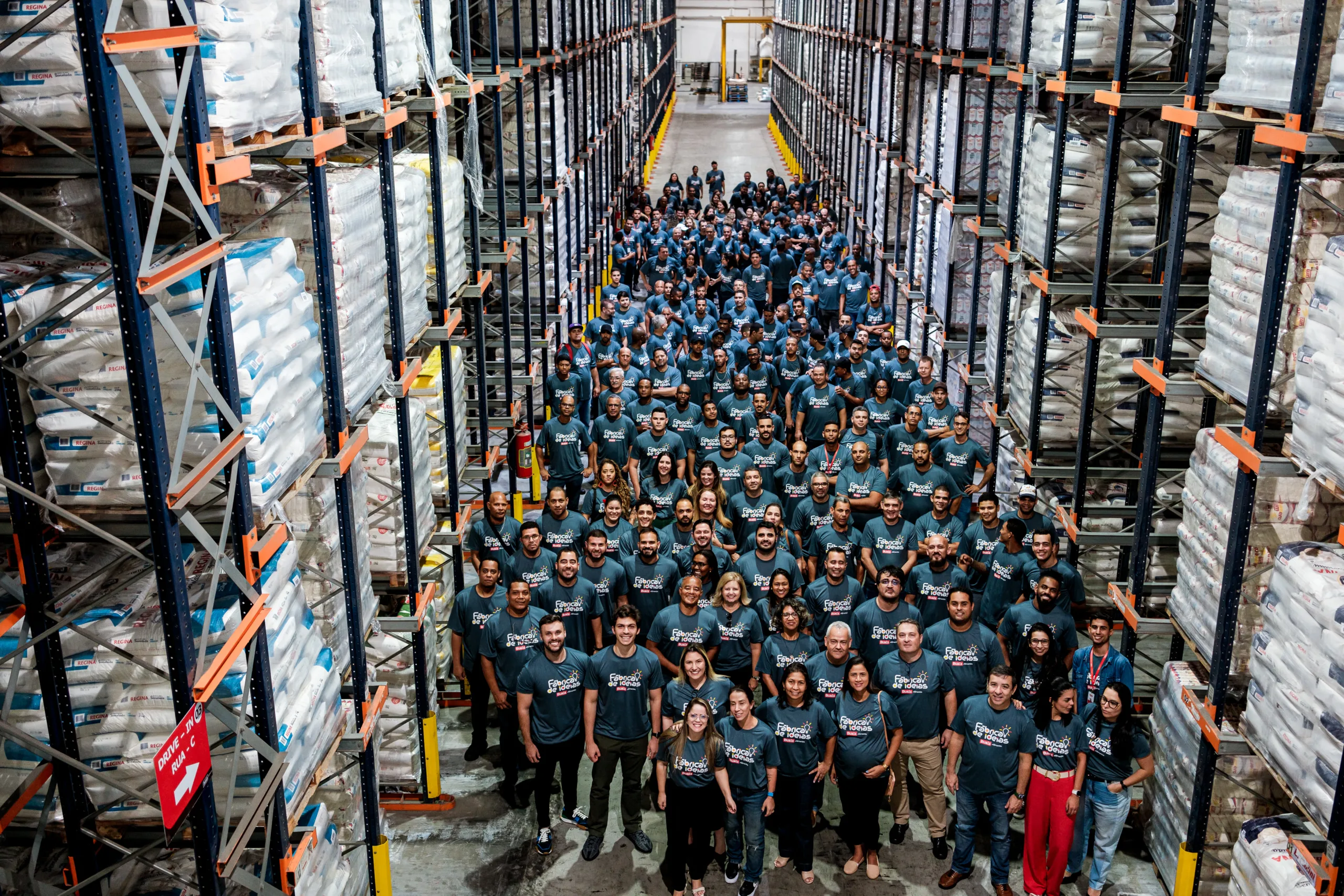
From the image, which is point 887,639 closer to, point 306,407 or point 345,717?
point 345,717

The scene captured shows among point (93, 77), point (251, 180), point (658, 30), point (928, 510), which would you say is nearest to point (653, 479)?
point (928, 510)

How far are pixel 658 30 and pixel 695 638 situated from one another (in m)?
43.6

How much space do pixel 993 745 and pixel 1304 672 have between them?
8.74 feet

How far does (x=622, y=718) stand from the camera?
9.59m

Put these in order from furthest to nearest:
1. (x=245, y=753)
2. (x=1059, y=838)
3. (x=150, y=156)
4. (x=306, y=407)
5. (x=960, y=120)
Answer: (x=960, y=120) < (x=1059, y=838) < (x=306, y=407) < (x=245, y=753) < (x=150, y=156)

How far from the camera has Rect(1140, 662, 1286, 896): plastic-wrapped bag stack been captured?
28.5 feet

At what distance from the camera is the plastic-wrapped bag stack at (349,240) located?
7586 mm

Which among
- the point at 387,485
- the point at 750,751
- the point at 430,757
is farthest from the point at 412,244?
the point at 750,751

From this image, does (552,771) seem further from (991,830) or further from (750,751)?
(991,830)

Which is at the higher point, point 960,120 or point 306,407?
point 960,120

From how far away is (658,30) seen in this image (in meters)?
49.3

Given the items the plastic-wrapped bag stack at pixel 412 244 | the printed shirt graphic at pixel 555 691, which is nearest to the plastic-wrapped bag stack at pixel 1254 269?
the printed shirt graphic at pixel 555 691

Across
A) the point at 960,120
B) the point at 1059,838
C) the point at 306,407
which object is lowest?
the point at 1059,838

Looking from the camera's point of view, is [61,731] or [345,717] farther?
[345,717]
